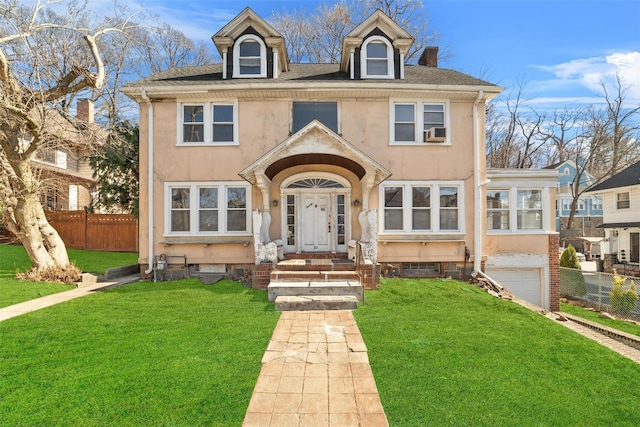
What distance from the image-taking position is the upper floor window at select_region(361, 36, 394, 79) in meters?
11.4

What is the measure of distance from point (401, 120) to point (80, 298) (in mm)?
10682

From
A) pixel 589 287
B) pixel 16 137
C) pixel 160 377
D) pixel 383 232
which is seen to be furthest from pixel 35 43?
pixel 589 287

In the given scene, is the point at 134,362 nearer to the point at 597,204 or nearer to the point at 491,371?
the point at 491,371

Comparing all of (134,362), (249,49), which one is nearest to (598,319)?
(134,362)

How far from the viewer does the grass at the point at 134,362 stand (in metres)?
3.68

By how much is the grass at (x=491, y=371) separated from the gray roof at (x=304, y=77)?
754 cm

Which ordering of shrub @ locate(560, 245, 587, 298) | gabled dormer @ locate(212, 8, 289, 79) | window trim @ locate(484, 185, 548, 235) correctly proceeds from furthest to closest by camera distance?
shrub @ locate(560, 245, 587, 298), window trim @ locate(484, 185, 548, 235), gabled dormer @ locate(212, 8, 289, 79)

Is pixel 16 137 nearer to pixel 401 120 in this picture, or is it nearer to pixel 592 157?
pixel 401 120

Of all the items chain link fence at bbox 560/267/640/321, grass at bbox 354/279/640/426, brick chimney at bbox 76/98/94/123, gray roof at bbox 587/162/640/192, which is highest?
brick chimney at bbox 76/98/94/123

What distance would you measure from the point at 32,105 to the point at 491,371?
12945 millimetres

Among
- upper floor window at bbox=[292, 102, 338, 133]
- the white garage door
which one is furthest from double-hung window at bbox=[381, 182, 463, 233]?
upper floor window at bbox=[292, 102, 338, 133]

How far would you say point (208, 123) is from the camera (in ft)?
35.8

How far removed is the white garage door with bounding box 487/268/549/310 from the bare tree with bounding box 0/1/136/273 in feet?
48.1

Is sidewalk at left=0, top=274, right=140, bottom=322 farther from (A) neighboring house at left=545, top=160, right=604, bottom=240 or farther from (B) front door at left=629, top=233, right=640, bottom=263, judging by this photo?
(A) neighboring house at left=545, top=160, right=604, bottom=240
